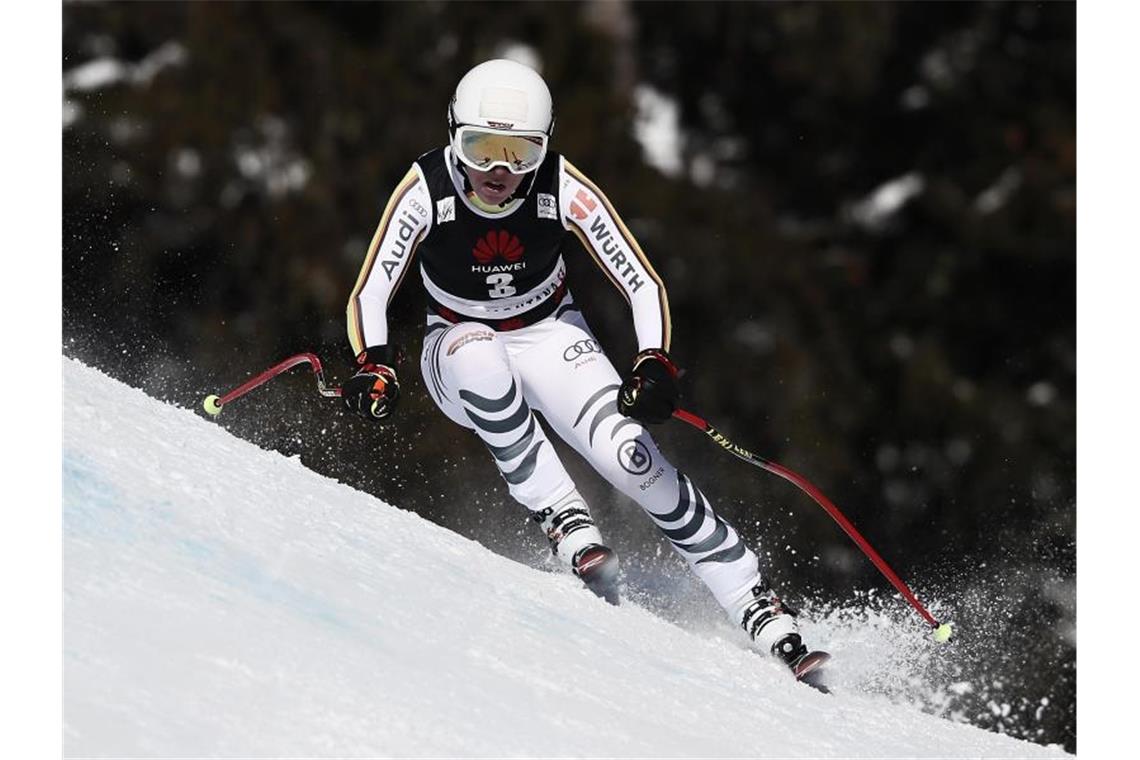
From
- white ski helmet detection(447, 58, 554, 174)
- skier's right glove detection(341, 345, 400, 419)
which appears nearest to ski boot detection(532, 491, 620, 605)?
skier's right glove detection(341, 345, 400, 419)

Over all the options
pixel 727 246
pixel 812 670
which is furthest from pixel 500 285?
pixel 727 246

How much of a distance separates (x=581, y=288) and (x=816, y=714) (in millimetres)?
1336

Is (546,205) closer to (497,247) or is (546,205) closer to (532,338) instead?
(497,247)

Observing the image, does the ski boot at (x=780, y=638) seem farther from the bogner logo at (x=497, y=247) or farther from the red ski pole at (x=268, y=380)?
the red ski pole at (x=268, y=380)

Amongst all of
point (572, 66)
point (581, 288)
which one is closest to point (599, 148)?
point (572, 66)

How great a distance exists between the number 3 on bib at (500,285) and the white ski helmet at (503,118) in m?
0.30

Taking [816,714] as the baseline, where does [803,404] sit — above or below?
above

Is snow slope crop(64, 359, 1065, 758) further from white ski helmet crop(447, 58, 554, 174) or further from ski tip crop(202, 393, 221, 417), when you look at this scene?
white ski helmet crop(447, 58, 554, 174)

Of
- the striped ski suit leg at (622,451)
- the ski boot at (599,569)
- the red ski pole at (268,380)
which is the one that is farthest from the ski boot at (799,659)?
the red ski pole at (268,380)

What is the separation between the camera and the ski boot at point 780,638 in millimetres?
4750

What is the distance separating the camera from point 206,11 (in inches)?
377

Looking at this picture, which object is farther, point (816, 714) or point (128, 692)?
point (816, 714)

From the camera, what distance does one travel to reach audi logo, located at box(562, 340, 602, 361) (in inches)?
181

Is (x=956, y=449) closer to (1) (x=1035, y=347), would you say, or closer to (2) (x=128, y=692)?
(1) (x=1035, y=347)
